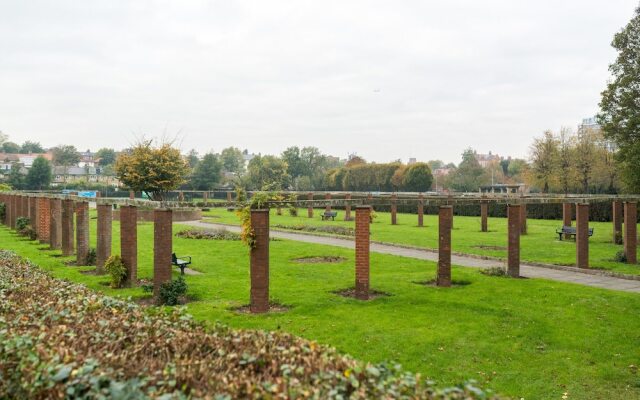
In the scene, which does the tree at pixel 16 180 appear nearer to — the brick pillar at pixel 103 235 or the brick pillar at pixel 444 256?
the brick pillar at pixel 103 235

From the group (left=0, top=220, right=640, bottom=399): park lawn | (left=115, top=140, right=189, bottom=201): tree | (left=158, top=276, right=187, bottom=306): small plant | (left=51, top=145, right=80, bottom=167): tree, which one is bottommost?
(left=0, top=220, right=640, bottom=399): park lawn

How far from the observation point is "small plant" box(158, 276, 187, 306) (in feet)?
37.2

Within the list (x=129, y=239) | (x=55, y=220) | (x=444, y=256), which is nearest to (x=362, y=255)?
(x=444, y=256)

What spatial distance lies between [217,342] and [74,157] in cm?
12024

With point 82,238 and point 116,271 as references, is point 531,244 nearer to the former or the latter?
point 116,271

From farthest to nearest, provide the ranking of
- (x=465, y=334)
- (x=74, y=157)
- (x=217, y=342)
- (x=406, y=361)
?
(x=74, y=157)
(x=465, y=334)
(x=406, y=361)
(x=217, y=342)

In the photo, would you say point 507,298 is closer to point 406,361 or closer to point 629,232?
point 406,361

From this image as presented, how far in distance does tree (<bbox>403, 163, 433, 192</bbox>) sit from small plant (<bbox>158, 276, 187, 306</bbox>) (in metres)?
57.3

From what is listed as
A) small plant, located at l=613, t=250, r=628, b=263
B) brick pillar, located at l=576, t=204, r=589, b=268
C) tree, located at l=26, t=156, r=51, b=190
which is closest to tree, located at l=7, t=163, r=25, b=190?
tree, located at l=26, t=156, r=51, b=190

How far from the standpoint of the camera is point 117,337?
16.0 ft

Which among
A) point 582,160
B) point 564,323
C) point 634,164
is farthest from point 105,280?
point 582,160

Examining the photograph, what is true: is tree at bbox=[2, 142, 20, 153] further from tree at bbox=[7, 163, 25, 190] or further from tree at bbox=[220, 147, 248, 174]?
tree at bbox=[7, 163, 25, 190]

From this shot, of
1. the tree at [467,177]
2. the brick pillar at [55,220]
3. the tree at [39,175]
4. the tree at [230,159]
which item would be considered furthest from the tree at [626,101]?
the tree at [230,159]

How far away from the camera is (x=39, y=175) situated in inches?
2884
